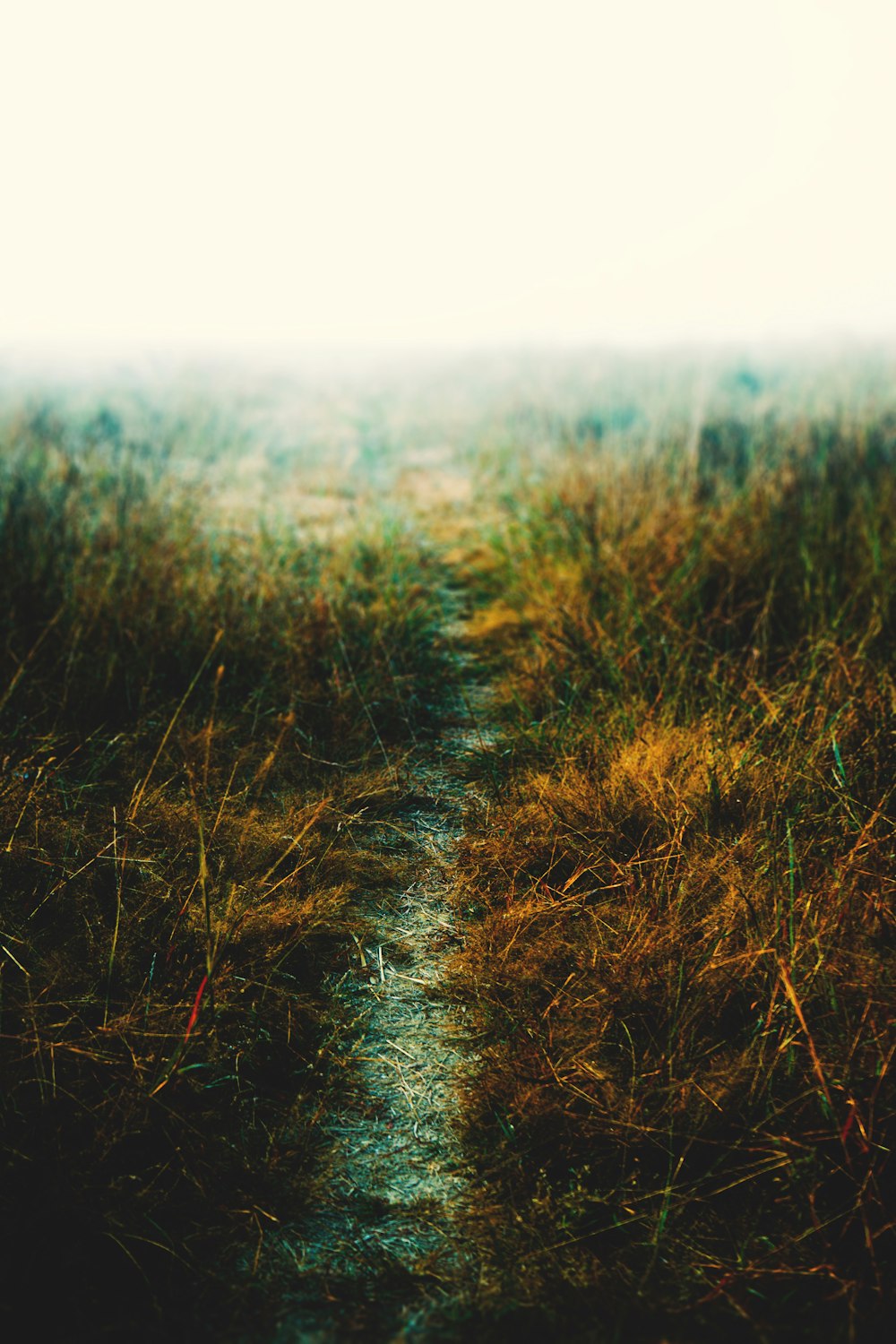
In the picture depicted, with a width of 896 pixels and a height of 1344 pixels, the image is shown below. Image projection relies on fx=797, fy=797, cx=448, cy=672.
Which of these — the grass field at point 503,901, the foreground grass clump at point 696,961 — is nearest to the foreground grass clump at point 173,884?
the grass field at point 503,901

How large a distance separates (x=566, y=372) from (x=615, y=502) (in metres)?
4.03

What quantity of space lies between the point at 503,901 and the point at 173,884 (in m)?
0.71

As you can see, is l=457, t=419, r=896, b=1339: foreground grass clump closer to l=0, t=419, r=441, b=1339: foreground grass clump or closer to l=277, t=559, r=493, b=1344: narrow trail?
l=277, t=559, r=493, b=1344: narrow trail

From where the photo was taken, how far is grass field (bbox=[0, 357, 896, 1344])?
3.70 ft

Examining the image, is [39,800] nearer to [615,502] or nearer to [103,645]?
[103,645]

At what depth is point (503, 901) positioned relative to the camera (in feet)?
5.76

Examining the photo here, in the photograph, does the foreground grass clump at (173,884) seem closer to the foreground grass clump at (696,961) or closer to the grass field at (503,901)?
the grass field at (503,901)

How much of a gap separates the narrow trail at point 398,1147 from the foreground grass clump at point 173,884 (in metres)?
0.06

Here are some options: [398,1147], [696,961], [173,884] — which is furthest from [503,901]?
[173,884]

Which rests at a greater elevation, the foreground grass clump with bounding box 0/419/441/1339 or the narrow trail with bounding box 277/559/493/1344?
the foreground grass clump with bounding box 0/419/441/1339

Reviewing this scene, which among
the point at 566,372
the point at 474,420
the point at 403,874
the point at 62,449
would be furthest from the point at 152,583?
the point at 566,372

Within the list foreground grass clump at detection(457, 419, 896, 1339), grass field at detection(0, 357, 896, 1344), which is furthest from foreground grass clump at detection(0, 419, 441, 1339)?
foreground grass clump at detection(457, 419, 896, 1339)

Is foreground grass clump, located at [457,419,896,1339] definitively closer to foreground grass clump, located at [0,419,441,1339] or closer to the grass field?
the grass field

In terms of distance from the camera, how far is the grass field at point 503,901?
113 cm
